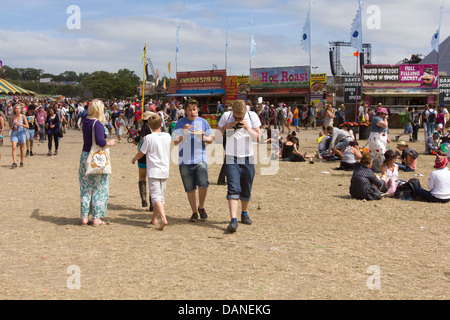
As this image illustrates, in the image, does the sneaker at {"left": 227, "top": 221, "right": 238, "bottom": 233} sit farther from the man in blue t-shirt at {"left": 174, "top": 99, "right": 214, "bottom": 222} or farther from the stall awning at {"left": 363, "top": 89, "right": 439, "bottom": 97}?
the stall awning at {"left": 363, "top": 89, "right": 439, "bottom": 97}

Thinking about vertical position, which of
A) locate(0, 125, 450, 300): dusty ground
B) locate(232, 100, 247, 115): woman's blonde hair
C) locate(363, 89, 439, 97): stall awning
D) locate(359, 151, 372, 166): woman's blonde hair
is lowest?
locate(0, 125, 450, 300): dusty ground

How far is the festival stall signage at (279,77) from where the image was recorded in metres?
38.7

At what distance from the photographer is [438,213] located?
8.02m

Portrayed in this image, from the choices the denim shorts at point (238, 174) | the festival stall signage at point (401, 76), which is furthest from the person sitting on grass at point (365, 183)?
the festival stall signage at point (401, 76)

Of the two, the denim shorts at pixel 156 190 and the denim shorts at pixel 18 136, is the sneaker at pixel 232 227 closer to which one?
the denim shorts at pixel 156 190

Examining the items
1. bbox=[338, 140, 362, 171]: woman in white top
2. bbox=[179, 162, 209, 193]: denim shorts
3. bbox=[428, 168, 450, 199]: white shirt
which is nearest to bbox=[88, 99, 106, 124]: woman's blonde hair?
bbox=[179, 162, 209, 193]: denim shorts

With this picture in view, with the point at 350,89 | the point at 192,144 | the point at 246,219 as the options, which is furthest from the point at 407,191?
the point at 350,89

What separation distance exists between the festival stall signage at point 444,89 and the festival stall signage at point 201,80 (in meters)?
18.4

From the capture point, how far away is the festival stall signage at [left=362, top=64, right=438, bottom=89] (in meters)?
35.7

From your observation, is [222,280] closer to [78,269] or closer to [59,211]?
[78,269]

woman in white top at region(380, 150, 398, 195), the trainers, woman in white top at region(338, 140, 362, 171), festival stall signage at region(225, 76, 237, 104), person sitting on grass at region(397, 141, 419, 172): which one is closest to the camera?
the trainers

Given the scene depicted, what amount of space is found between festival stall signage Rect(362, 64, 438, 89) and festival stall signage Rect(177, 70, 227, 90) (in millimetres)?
13353

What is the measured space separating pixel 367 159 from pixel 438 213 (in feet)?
5.38

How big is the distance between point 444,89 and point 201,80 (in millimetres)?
21674
